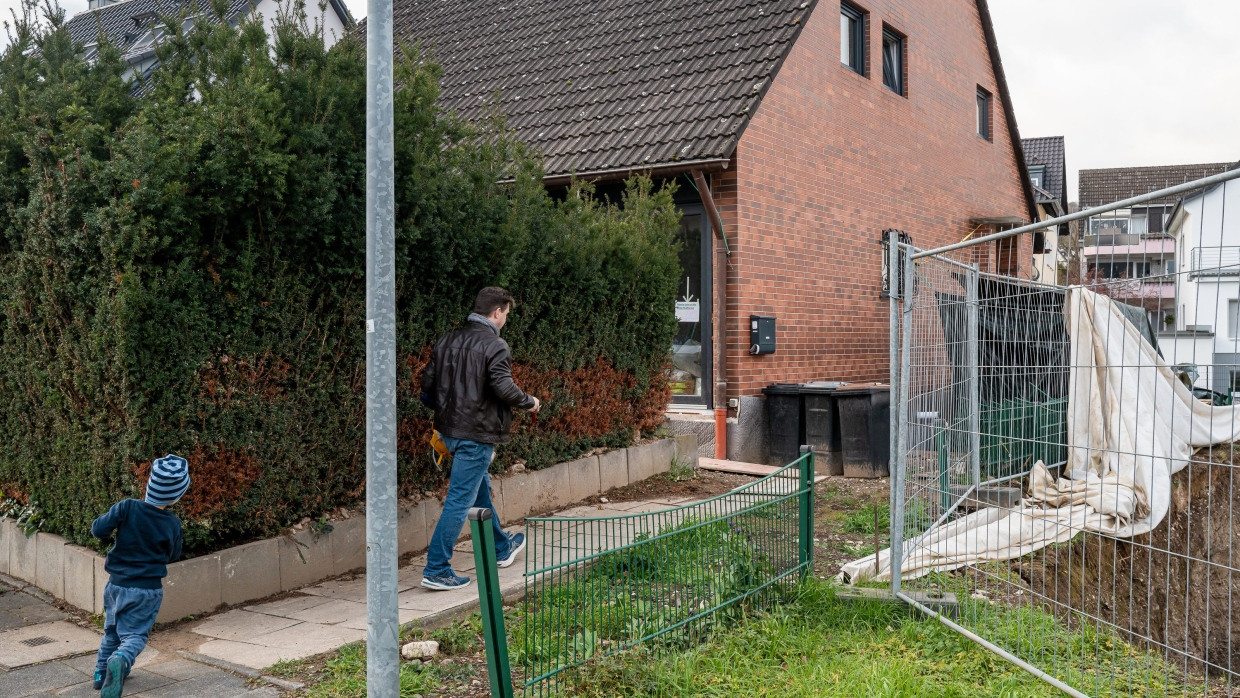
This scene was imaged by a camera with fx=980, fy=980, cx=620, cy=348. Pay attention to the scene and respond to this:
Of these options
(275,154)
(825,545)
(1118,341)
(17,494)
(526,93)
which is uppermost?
(526,93)

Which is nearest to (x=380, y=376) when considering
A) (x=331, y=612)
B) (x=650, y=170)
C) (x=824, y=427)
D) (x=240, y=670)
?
(x=240, y=670)

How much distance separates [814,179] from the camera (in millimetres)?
12617

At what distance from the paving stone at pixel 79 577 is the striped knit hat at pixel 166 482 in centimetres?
115

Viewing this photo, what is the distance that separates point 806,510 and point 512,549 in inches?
76.4

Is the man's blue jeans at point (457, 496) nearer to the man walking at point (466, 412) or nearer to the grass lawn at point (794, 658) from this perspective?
the man walking at point (466, 412)

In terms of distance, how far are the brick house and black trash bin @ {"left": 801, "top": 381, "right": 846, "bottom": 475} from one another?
651 mm

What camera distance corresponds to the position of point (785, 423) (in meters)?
11.2

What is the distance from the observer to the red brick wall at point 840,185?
11398mm

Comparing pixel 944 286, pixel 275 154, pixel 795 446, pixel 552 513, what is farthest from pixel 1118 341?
pixel 275 154

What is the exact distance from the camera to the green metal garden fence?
4.00m

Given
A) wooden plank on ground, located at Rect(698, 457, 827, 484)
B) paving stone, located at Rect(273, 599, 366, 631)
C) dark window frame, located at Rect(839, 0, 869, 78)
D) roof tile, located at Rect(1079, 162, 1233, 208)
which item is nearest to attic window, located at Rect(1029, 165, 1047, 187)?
dark window frame, located at Rect(839, 0, 869, 78)

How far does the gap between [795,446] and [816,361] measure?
197 centimetres

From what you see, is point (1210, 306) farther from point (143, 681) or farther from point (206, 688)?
point (143, 681)

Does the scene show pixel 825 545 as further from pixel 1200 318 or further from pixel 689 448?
pixel 1200 318
